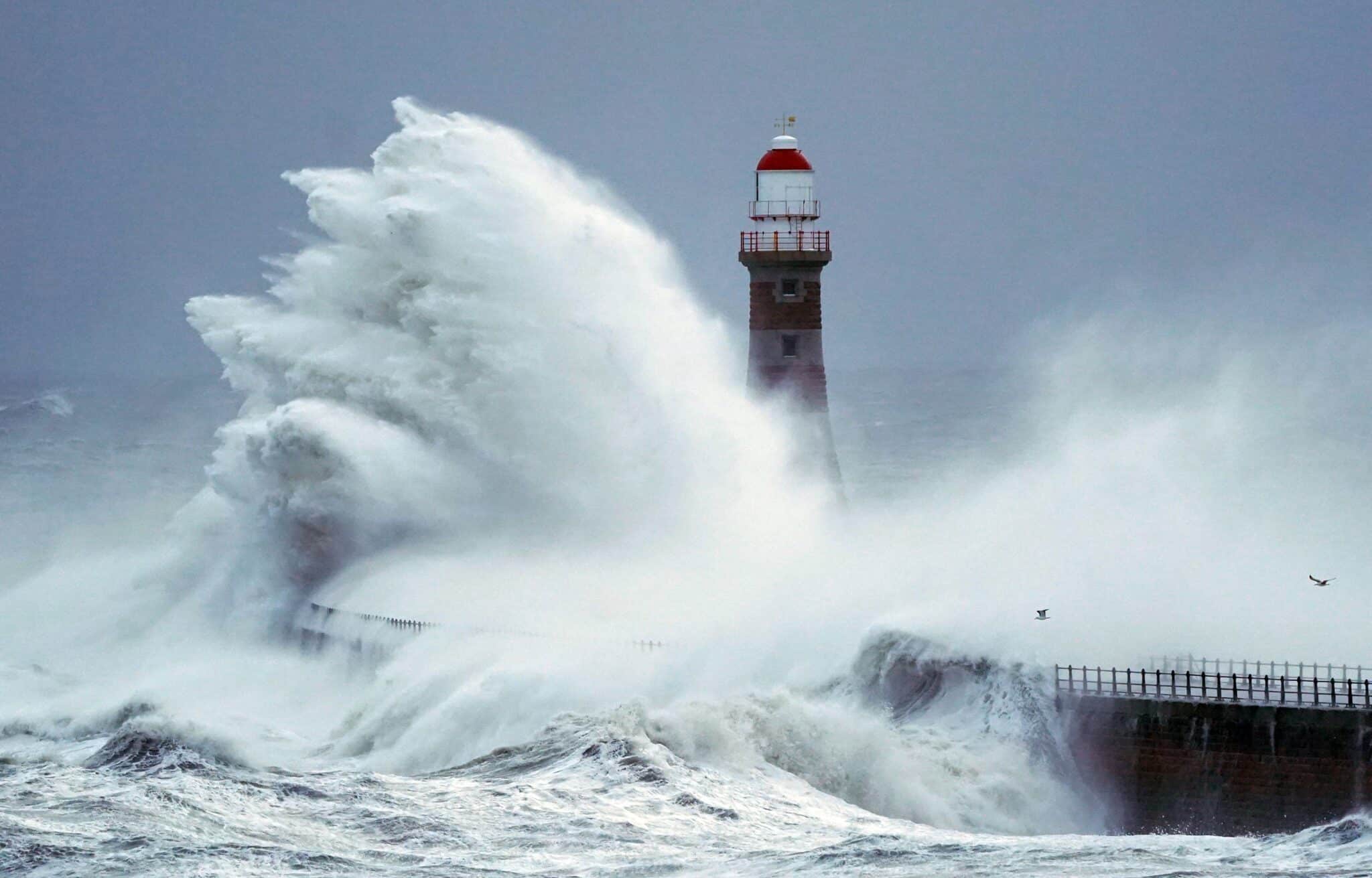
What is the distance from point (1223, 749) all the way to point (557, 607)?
30.8 ft

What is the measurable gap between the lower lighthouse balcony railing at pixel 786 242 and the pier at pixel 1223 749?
10190mm

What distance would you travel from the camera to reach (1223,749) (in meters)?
19.8

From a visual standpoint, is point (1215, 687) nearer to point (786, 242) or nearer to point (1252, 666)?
point (1252, 666)

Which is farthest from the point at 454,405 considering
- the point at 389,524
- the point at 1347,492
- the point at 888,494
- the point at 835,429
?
the point at 835,429

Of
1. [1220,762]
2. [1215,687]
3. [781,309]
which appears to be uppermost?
[781,309]

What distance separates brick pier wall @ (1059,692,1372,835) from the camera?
63.5ft

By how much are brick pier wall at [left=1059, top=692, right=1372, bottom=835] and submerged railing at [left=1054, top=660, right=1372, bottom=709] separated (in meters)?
0.15

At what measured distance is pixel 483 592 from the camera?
89.8 feet

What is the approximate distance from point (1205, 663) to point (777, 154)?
36.4 ft

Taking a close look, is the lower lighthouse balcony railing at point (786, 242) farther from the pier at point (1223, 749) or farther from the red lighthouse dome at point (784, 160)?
the pier at point (1223, 749)

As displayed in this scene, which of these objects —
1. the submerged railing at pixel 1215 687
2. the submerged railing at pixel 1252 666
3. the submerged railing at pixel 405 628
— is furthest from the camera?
the submerged railing at pixel 405 628

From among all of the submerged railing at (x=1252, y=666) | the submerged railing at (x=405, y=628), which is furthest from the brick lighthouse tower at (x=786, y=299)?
the submerged railing at (x=1252, y=666)

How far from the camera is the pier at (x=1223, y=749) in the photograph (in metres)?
19.4

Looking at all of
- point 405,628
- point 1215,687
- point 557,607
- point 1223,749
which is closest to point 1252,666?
point 1215,687
